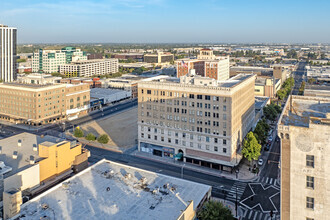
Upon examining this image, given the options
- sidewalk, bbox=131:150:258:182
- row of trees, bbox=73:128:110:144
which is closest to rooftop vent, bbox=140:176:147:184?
sidewalk, bbox=131:150:258:182

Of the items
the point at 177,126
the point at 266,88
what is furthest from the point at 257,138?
the point at 266,88

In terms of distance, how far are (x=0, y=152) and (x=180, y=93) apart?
45092mm

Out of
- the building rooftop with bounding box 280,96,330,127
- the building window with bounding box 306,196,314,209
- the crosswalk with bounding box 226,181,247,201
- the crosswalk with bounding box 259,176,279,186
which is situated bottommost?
the crosswalk with bounding box 226,181,247,201

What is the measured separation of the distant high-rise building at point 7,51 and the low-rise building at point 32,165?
5972 inches

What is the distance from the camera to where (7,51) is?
19438 centimetres

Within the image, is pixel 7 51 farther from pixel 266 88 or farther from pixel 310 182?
pixel 310 182

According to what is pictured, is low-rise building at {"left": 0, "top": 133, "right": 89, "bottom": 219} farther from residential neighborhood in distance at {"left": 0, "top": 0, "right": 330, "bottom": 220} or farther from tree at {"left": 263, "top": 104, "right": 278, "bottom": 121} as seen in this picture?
tree at {"left": 263, "top": 104, "right": 278, "bottom": 121}

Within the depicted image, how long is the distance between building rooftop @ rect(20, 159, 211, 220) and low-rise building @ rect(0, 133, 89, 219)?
3.64m

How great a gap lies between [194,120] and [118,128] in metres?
45.6

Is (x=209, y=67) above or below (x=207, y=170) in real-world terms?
above

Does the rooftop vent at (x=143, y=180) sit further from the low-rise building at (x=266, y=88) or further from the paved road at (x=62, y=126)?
the low-rise building at (x=266, y=88)

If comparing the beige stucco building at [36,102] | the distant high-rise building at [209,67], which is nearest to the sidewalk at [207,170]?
the beige stucco building at [36,102]

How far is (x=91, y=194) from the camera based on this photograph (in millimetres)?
47562

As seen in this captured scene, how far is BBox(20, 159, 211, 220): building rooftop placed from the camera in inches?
1655
